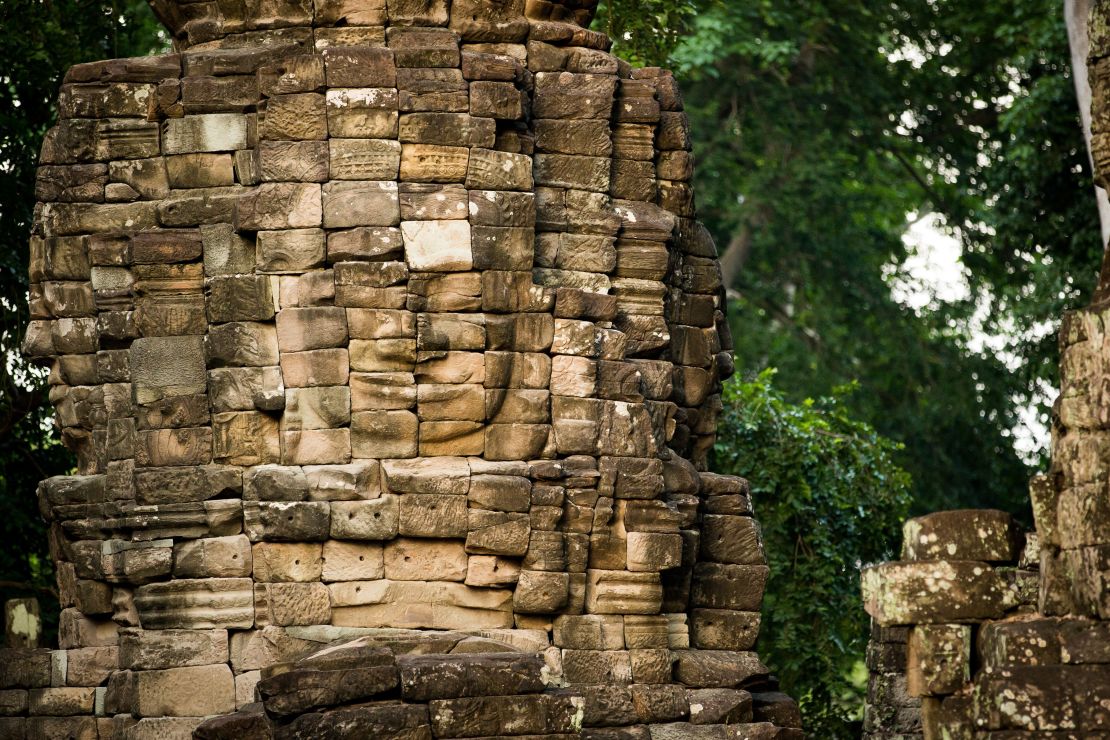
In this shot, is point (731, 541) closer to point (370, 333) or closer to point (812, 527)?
point (370, 333)

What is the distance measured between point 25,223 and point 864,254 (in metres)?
12.9

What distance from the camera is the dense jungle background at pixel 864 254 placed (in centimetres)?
2036

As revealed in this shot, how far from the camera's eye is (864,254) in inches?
1117

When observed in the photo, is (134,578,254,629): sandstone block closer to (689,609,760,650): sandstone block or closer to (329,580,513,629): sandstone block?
(329,580,513,629): sandstone block

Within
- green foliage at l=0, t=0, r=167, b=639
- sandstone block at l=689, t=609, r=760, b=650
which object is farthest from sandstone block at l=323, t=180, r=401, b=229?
green foliage at l=0, t=0, r=167, b=639

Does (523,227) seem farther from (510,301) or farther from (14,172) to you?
(14,172)

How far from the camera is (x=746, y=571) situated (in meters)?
14.2

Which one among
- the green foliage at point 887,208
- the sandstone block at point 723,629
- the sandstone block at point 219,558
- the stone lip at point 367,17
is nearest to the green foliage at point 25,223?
the stone lip at point 367,17

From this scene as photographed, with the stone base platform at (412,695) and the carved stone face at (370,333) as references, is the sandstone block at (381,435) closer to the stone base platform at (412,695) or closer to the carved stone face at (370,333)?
the carved stone face at (370,333)

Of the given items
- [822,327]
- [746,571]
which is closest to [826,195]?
[822,327]

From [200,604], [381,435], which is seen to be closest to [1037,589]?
[381,435]

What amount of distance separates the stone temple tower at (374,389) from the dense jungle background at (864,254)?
5964 mm

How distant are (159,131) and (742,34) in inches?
531

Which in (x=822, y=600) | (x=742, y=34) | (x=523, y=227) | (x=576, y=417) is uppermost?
(x=742, y=34)
